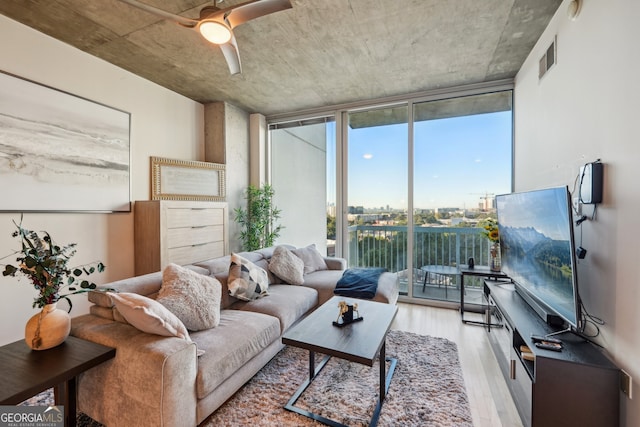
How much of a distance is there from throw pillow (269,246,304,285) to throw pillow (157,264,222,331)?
1.02 m

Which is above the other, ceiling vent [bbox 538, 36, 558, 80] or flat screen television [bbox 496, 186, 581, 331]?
ceiling vent [bbox 538, 36, 558, 80]

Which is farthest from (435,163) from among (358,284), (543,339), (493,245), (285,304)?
(285,304)

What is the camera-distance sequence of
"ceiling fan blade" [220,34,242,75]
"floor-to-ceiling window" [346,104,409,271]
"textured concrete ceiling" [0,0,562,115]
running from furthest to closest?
Result: "floor-to-ceiling window" [346,104,409,271] < "textured concrete ceiling" [0,0,562,115] < "ceiling fan blade" [220,34,242,75]

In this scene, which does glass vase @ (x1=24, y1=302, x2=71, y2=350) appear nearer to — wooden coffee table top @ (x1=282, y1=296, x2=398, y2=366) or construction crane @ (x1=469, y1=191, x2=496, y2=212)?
wooden coffee table top @ (x1=282, y1=296, x2=398, y2=366)

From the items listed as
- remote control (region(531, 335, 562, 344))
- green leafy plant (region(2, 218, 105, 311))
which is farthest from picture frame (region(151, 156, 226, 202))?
remote control (region(531, 335, 562, 344))

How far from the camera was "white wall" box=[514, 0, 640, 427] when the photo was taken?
1314mm

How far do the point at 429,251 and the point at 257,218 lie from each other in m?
2.58

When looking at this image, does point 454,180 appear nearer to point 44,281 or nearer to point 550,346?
point 550,346

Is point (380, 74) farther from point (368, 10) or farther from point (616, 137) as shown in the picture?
point (616, 137)

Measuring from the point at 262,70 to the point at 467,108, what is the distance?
8.58 ft

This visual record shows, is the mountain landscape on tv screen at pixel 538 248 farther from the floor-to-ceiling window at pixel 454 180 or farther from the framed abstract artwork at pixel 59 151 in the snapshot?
the framed abstract artwork at pixel 59 151

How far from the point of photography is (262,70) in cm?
308

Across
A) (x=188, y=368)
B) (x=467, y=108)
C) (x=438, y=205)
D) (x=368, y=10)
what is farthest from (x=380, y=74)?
(x=188, y=368)

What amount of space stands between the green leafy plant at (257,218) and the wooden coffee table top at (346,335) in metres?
2.37
